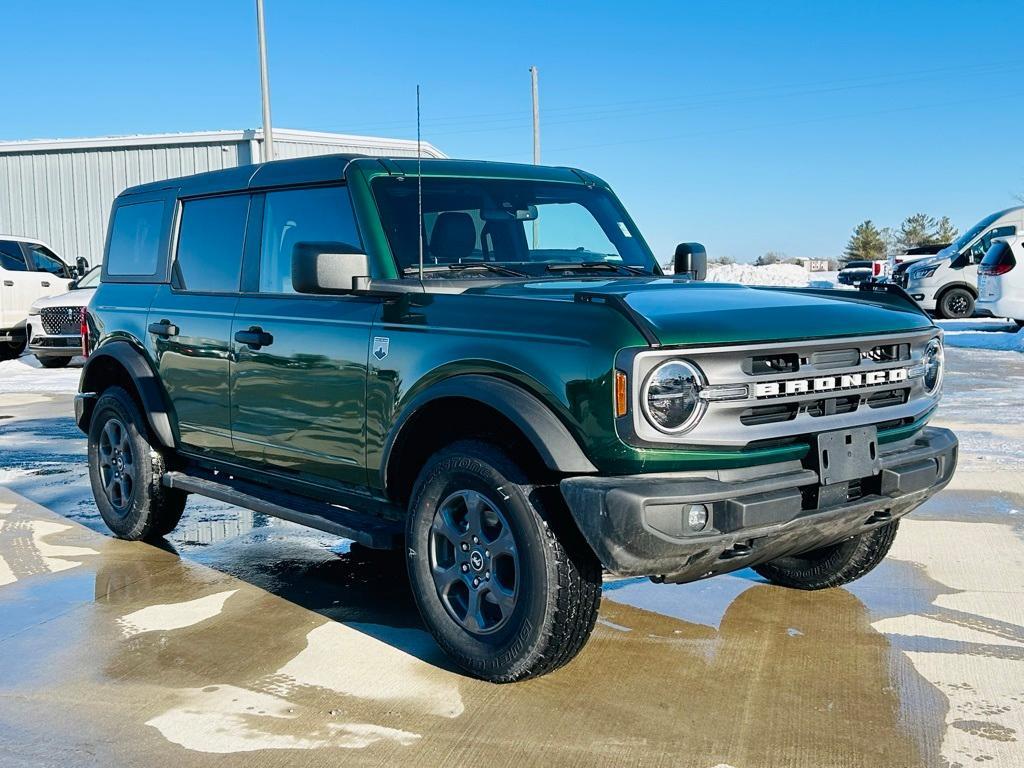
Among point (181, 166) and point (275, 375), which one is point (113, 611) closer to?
point (275, 375)

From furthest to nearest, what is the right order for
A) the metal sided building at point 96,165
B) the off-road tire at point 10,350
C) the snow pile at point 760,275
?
the snow pile at point 760,275, the metal sided building at point 96,165, the off-road tire at point 10,350

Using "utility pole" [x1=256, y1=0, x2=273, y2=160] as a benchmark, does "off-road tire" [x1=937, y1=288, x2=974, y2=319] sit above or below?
below

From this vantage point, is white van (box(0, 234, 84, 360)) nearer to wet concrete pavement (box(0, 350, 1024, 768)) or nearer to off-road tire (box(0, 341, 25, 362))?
off-road tire (box(0, 341, 25, 362))

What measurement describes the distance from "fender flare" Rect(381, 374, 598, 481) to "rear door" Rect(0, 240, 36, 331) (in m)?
16.3

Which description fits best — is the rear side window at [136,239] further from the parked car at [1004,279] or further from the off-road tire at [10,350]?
the parked car at [1004,279]

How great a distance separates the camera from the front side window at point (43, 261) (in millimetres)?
18938

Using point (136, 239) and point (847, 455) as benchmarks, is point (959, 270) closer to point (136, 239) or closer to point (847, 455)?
point (136, 239)

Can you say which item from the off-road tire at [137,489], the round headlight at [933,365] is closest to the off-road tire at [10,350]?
the off-road tire at [137,489]

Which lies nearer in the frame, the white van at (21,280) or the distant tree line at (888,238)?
the white van at (21,280)

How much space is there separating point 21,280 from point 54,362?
62.0 inches

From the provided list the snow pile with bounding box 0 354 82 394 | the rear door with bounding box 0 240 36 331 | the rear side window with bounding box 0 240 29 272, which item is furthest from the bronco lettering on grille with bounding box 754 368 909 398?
the rear side window with bounding box 0 240 29 272

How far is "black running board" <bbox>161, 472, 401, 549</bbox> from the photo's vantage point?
4359 millimetres

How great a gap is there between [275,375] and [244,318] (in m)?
0.42

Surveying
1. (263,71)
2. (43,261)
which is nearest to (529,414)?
(43,261)
